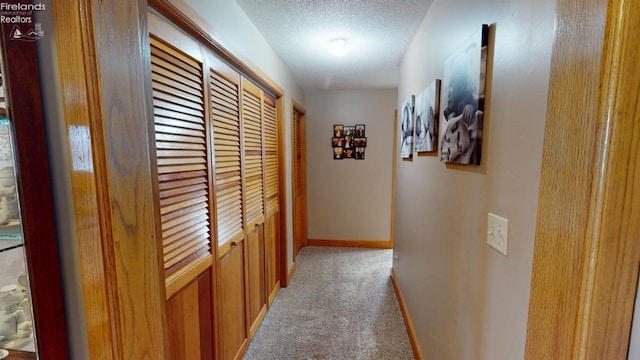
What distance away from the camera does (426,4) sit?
5.69 feet

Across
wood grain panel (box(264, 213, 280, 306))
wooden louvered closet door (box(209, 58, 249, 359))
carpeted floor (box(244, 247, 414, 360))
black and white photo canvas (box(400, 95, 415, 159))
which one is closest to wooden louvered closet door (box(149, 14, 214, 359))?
wooden louvered closet door (box(209, 58, 249, 359))

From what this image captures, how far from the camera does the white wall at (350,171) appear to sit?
3.99 meters

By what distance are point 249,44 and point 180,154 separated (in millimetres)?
1118

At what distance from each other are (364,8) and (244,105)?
3.46ft

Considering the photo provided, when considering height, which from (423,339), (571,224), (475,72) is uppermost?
(475,72)

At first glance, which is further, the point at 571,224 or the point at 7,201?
the point at 7,201

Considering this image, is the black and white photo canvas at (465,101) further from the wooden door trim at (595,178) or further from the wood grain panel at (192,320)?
the wood grain panel at (192,320)

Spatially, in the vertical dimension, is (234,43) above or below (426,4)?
below

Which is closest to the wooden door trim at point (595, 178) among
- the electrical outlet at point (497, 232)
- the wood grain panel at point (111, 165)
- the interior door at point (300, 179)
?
the electrical outlet at point (497, 232)

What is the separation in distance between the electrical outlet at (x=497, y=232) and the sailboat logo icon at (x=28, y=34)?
1288 mm

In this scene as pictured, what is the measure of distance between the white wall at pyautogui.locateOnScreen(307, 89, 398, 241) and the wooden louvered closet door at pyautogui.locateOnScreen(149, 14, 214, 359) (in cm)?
279

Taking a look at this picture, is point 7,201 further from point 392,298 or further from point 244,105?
point 392,298

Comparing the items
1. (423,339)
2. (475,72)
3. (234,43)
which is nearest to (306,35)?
(234,43)

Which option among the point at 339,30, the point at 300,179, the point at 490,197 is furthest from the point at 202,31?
the point at 300,179
